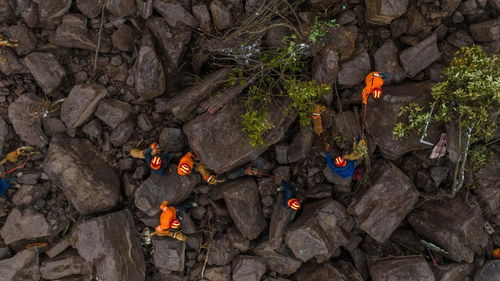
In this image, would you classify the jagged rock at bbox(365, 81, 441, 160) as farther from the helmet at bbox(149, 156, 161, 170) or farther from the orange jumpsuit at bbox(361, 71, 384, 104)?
the helmet at bbox(149, 156, 161, 170)

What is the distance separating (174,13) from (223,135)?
9.57 ft

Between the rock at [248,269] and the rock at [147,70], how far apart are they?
4660mm

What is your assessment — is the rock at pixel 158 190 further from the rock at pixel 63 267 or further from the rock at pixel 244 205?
the rock at pixel 63 267

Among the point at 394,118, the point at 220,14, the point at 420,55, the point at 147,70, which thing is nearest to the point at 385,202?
the point at 394,118

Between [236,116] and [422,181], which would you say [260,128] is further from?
[422,181]

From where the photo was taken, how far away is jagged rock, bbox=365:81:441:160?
7.47 meters

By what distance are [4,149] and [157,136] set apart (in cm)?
366

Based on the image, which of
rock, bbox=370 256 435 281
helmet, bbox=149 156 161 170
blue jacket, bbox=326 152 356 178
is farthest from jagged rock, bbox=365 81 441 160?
helmet, bbox=149 156 161 170

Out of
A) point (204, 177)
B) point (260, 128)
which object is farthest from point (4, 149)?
point (260, 128)

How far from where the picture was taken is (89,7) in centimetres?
789

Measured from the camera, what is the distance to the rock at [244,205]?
8.21 meters

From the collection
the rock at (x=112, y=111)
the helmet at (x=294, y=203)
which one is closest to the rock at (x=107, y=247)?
the rock at (x=112, y=111)

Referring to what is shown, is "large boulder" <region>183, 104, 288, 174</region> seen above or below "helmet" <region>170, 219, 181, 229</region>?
above

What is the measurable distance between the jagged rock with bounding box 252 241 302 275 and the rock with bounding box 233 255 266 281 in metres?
0.18
